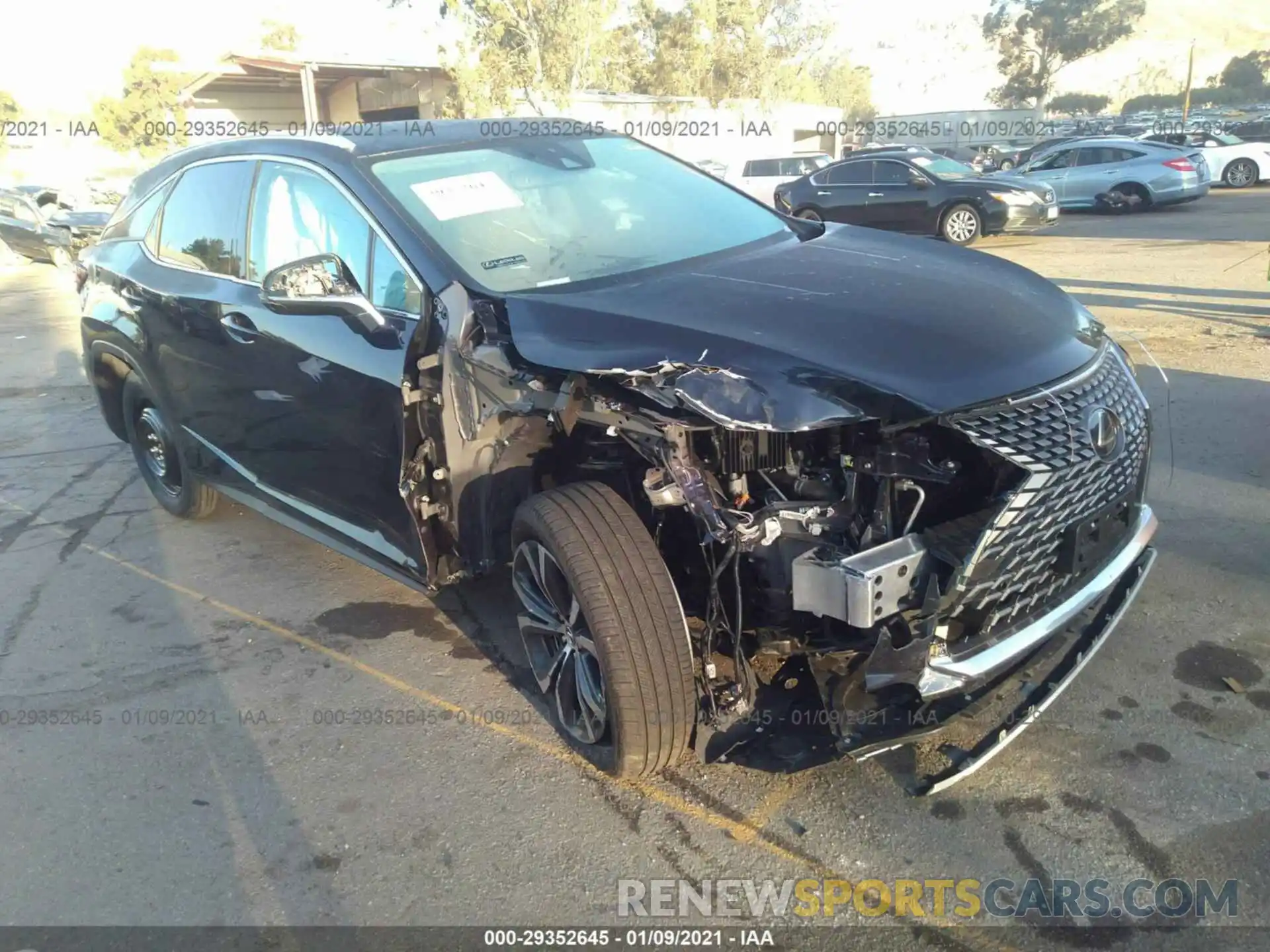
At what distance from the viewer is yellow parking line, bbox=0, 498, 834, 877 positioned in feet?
9.37

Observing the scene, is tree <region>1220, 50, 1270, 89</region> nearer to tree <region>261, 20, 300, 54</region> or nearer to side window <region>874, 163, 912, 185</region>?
tree <region>261, 20, 300, 54</region>

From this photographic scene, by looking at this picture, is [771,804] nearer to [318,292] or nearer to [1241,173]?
[318,292]

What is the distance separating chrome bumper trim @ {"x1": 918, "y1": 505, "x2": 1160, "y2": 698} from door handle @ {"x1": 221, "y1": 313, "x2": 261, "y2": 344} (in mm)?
2897

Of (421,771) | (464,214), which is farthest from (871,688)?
(464,214)

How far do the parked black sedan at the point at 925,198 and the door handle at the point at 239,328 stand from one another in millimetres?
12574

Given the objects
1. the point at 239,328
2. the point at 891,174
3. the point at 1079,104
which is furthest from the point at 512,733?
the point at 1079,104

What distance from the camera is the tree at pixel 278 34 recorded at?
205 ft

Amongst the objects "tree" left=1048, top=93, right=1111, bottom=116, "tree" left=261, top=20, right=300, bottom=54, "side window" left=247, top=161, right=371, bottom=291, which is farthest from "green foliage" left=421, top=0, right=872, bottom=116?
"tree" left=1048, top=93, right=1111, bottom=116

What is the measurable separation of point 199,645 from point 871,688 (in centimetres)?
290

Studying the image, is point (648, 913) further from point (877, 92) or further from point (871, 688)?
point (877, 92)

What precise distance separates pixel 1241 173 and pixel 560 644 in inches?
982

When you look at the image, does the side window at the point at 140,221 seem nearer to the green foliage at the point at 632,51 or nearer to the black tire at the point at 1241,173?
the green foliage at the point at 632,51

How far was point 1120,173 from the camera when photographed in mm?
18828

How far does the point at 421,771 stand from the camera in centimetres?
325
